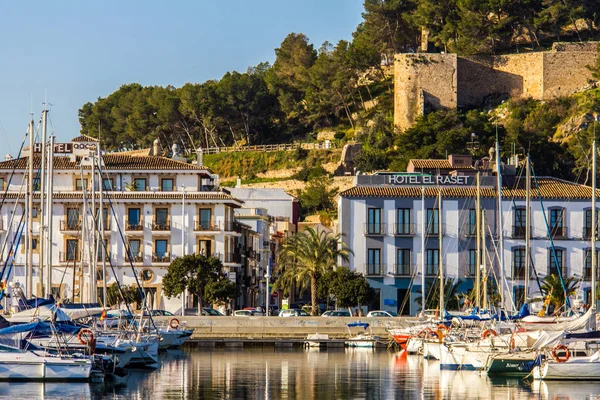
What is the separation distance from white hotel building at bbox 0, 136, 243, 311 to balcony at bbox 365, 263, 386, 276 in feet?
26.8

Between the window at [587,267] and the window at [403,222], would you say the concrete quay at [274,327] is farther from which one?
the window at [587,267]

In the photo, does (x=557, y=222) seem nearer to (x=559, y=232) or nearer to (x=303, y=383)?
(x=559, y=232)

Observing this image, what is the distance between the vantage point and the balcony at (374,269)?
68750 mm

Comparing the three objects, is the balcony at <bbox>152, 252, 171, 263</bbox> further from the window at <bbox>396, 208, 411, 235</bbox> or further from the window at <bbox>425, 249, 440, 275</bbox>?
the window at <bbox>425, 249, 440, 275</bbox>

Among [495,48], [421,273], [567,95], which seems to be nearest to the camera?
[421,273]

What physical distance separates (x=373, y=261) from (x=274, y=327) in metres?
9.72

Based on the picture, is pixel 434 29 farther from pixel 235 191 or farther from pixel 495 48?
pixel 235 191

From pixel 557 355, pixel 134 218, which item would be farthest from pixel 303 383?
pixel 134 218

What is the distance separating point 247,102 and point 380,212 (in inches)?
2375

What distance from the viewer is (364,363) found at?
4869 cm

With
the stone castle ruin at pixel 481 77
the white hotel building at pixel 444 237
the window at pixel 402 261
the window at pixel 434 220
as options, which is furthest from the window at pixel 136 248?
the stone castle ruin at pixel 481 77

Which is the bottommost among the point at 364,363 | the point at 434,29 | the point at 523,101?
the point at 364,363

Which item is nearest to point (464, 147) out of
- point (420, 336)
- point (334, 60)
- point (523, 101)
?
point (523, 101)

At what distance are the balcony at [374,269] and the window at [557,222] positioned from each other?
31.3ft
